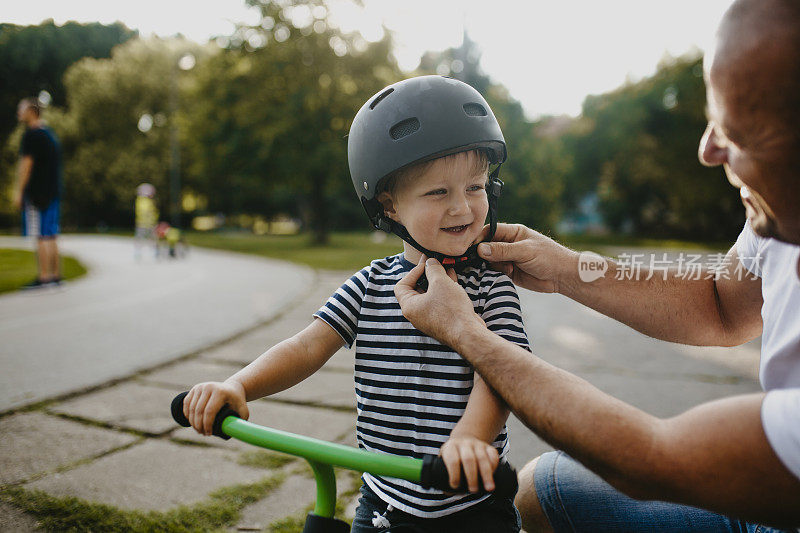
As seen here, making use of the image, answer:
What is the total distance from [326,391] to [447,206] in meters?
2.59

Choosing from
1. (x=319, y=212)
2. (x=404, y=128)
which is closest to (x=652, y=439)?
(x=404, y=128)

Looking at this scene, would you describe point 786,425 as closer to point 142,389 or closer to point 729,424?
point 729,424

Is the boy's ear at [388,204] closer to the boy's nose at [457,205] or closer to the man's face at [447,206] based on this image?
the man's face at [447,206]

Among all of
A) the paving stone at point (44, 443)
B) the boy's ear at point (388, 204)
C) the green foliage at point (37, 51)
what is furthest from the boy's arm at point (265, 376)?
the green foliage at point (37, 51)

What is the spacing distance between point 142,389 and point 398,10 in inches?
837

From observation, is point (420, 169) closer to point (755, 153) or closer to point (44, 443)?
point (755, 153)

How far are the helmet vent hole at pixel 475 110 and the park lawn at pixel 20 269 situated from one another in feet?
28.3

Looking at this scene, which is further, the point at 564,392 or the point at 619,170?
the point at 619,170

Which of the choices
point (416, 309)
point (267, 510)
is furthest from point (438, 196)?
point (267, 510)

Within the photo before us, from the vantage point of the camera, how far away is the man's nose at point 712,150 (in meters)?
1.21

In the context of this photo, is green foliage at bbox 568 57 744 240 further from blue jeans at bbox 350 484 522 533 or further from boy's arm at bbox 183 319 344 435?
boy's arm at bbox 183 319 344 435

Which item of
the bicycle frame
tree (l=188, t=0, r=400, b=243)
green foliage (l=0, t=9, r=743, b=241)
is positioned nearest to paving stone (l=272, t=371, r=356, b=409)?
the bicycle frame

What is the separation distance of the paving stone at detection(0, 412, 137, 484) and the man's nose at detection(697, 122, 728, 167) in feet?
9.86

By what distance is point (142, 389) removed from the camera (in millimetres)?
3930
